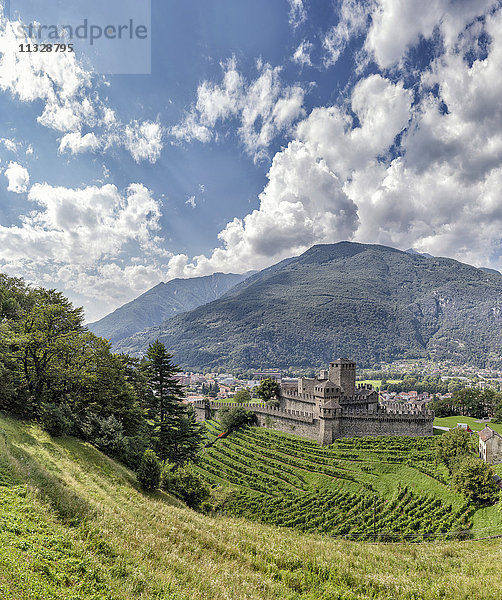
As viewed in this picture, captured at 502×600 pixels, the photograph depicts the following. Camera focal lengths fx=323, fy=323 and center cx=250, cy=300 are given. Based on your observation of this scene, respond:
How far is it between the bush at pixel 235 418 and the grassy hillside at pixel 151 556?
1716 inches

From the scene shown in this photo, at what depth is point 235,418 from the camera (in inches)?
2504

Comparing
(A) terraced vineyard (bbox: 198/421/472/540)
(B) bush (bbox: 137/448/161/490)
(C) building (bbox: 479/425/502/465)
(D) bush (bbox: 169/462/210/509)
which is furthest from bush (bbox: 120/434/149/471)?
(C) building (bbox: 479/425/502/465)

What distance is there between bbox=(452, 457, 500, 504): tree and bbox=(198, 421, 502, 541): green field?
1.13 meters

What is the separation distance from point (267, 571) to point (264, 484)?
2884cm

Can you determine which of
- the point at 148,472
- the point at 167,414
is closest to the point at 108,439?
the point at 148,472

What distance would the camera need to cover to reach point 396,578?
14.3 metres

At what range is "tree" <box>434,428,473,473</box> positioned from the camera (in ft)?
123

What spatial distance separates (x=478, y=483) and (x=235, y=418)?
41.6 m

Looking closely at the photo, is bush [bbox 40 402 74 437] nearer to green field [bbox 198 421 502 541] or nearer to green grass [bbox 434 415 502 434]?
green field [bbox 198 421 502 541]

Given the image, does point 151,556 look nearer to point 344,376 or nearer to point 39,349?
point 39,349

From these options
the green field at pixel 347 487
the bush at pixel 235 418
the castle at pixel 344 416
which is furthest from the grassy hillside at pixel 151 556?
the bush at pixel 235 418

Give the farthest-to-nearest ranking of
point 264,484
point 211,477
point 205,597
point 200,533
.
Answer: point 211,477 < point 264,484 < point 200,533 < point 205,597

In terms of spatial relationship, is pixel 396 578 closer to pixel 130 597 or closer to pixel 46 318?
pixel 130 597

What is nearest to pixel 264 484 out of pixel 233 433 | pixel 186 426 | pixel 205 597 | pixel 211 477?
pixel 211 477
